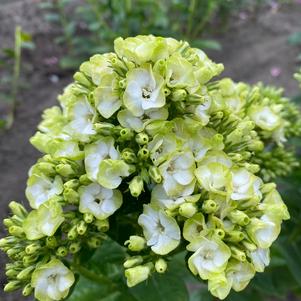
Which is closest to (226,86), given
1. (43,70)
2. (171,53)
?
(171,53)

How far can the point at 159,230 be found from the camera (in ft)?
3.15

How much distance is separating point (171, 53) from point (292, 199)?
0.79 metres

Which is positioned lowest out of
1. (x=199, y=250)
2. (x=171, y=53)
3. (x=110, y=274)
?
(x=110, y=274)

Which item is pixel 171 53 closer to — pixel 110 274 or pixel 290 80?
pixel 110 274

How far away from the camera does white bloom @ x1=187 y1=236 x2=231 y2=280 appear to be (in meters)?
0.91

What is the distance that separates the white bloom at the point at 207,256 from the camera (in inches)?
35.8

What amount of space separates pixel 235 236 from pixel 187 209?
3.6 inches

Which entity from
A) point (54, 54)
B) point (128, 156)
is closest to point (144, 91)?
point (128, 156)

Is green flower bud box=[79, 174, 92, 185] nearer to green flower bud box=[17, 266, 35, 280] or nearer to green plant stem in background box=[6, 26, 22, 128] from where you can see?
green flower bud box=[17, 266, 35, 280]

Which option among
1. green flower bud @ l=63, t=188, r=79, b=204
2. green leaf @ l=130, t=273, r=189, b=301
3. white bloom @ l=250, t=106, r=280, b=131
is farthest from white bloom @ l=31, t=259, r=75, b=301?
white bloom @ l=250, t=106, r=280, b=131

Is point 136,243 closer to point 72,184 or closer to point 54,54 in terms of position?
point 72,184

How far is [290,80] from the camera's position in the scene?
2.94 meters

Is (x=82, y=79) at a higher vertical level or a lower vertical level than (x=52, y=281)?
higher

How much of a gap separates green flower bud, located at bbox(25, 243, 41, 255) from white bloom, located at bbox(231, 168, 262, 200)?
0.35 metres
